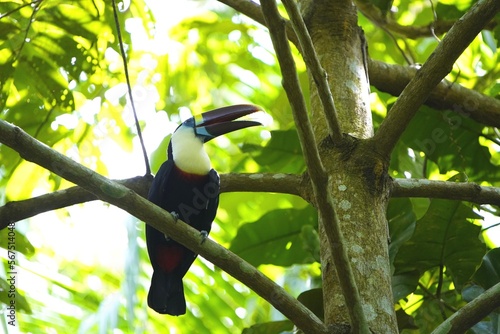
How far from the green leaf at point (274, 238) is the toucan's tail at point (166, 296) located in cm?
41

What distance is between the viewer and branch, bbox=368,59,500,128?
3.19 m

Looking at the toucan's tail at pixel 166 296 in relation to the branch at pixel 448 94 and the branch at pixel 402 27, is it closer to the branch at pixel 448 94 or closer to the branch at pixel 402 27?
the branch at pixel 448 94

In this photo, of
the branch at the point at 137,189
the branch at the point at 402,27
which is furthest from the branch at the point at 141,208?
the branch at the point at 402,27

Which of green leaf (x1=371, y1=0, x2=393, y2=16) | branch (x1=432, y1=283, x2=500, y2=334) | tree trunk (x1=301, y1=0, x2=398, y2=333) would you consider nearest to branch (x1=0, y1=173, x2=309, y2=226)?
tree trunk (x1=301, y1=0, x2=398, y2=333)

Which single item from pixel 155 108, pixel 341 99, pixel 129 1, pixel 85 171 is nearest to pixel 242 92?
pixel 155 108

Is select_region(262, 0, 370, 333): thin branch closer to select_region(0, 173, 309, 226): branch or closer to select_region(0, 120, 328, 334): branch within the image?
select_region(0, 120, 328, 334): branch

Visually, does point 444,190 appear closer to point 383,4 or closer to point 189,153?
point 383,4

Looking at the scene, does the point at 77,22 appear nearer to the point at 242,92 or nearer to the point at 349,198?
the point at 242,92

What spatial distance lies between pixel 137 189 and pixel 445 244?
1.34 meters

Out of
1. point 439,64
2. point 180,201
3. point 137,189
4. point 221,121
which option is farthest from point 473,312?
point 221,121

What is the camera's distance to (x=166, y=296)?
10.4 feet

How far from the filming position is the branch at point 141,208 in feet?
6.38

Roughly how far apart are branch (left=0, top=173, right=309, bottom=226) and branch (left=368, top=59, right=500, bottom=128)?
83 cm

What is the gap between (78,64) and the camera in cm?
346
